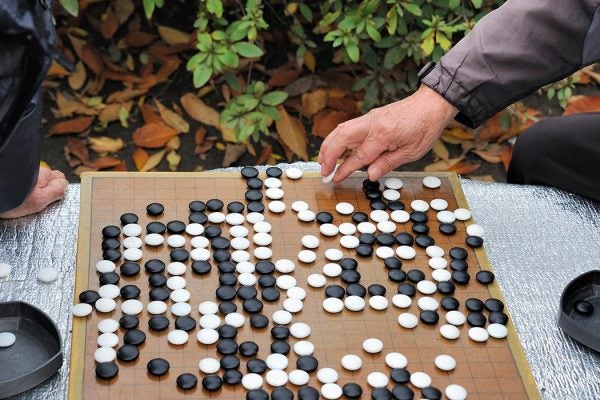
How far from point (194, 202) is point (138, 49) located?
1.75 m

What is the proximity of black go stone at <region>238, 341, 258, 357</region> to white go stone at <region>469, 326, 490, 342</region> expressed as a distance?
Answer: 14.7 inches

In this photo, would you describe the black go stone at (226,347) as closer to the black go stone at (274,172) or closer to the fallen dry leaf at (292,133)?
the black go stone at (274,172)

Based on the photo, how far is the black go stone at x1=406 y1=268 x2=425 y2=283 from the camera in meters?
1.74

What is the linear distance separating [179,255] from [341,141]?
1.47 feet

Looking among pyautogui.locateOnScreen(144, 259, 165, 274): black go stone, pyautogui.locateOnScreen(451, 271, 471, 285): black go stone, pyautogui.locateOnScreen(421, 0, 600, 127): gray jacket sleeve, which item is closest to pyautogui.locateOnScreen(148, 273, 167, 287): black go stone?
pyautogui.locateOnScreen(144, 259, 165, 274): black go stone

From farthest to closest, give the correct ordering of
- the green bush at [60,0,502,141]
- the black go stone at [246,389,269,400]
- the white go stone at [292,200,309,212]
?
the green bush at [60,0,502,141] → the white go stone at [292,200,309,212] → the black go stone at [246,389,269,400]

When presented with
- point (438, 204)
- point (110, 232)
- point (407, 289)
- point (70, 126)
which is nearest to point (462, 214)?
point (438, 204)

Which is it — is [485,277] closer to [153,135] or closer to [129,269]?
[129,269]

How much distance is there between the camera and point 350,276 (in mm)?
1731

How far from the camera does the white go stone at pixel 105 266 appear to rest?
5.56 feet

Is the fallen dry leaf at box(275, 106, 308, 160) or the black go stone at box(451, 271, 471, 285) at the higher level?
the black go stone at box(451, 271, 471, 285)

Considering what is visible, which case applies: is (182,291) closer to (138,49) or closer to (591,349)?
(591,349)

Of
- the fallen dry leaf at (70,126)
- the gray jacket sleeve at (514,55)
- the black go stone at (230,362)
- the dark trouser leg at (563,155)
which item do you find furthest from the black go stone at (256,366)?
the fallen dry leaf at (70,126)

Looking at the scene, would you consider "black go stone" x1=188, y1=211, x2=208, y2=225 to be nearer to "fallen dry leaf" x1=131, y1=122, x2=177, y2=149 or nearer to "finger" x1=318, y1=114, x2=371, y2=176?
"finger" x1=318, y1=114, x2=371, y2=176
